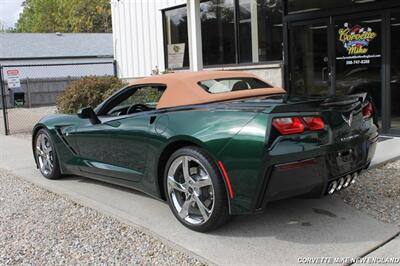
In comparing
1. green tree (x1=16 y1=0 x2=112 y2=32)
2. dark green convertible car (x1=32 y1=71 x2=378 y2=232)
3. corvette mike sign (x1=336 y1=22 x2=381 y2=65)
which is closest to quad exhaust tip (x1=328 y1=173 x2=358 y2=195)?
dark green convertible car (x1=32 y1=71 x2=378 y2=232)

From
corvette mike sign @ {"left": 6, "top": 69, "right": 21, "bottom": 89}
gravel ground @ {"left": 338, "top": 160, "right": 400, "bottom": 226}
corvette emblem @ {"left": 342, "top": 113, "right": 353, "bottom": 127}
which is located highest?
corvette mike sign @ {"left": 6, "top": 69, "right": 21, "bottom": 89}

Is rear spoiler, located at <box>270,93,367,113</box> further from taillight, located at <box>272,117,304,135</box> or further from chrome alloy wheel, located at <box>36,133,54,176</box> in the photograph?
chrome alloy wheel, located at <box>36,133,54,176</box>

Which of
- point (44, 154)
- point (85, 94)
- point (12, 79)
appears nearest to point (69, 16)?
point (12, 79)

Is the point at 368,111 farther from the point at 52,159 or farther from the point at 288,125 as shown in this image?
the point at 52,159

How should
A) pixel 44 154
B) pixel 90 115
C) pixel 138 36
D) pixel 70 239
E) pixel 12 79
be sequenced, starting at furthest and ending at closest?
pixel 138 36 < pixel 12 79 < pixel 44 154 < pixel 90 115 < pixel 70 239

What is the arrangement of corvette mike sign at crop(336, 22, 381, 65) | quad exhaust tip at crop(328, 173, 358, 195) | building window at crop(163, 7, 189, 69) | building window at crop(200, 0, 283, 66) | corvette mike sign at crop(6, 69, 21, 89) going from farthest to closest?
building window at crop(163, 7, 189, 69), corvette mike sign at crop(6, 69, 21, 89), building window at crop(200, 0, 283, 66), corvette mike sign at crop(336, 22, 381, 65), quad exhaust tip at crop(328, 173, 358, 195)

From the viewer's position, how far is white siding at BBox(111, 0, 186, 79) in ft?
44.5

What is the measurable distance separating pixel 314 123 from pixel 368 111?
106 cm

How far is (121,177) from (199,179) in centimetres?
127

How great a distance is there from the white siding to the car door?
7876mm

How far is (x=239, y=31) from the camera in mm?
11281

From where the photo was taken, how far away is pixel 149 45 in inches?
551

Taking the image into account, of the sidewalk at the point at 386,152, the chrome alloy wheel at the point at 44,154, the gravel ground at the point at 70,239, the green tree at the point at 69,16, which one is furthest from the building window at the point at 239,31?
the green tree at the point at 69,16

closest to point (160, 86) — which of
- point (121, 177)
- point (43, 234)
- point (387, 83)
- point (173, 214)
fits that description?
point (121, 177)
